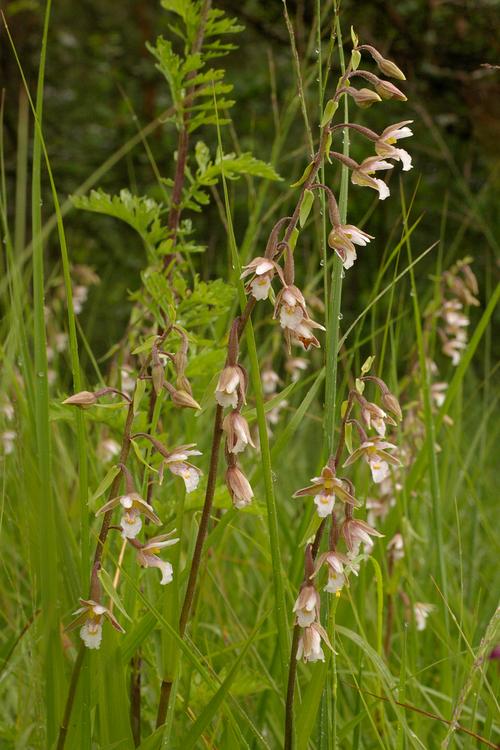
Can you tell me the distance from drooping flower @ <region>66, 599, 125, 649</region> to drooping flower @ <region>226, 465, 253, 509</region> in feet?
0.71

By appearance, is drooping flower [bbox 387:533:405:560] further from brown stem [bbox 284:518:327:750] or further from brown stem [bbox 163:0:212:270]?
brown stem [bbox 284:518:327:750]

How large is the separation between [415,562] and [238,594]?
71 cm

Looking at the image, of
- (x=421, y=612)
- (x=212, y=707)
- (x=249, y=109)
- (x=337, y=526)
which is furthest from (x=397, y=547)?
(x=249, y=109)

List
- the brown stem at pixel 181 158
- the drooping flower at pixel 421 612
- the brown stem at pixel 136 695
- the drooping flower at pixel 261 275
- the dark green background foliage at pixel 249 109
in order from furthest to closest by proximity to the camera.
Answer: the dark green background foliage at pixel 249 109, the drooping flower at pixel 421 612, the brown stem at pixel 181 158, the brown stem at pixel 136 695, the drooping flower at pixel 261 275

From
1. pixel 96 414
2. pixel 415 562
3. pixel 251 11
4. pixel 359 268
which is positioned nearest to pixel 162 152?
pixel 251 11

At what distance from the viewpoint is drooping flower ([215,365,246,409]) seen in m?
1.24

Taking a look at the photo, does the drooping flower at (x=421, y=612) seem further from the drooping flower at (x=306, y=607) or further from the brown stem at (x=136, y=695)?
the drooping flower at (x=306, y=607)

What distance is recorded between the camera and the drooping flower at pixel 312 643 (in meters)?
1.30

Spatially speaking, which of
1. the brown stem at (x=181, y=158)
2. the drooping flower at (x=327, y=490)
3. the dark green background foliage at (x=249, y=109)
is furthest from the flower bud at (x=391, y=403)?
the dark green background foliage at (x=249, y=109)

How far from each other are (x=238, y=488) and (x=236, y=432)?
74mm

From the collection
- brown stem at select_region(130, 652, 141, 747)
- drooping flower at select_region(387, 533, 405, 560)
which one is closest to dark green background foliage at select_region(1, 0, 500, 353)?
drooping flower at select_region(387, 533, 405, 560)

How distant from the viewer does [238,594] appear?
2.60m

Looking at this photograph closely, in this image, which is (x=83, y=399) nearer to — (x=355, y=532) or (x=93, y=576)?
(x=93, y=576)

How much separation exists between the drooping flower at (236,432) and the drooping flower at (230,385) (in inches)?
0.7
